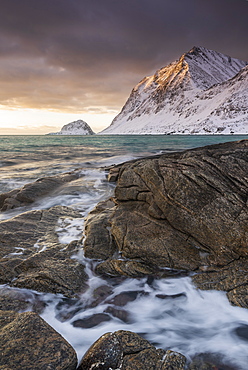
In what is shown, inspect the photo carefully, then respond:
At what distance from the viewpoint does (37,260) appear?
211 inches

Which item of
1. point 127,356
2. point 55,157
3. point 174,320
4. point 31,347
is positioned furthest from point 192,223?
point 55,157

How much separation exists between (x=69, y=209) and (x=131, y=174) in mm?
3302

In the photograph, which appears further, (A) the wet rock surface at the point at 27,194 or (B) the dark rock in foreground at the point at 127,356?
(A) the wet rock surface at the point at 27,194

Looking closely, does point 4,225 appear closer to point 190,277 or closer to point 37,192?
point 37,192

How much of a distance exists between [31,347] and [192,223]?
411 centimetres

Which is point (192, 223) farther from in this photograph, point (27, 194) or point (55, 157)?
point (55, 157)

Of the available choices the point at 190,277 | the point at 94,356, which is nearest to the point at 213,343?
the point at 190,277

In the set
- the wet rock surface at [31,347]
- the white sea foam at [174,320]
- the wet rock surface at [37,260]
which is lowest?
the white sea foam at [174,320]

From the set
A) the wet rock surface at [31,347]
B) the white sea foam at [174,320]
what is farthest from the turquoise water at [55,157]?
the wet rock surface at [31,347]

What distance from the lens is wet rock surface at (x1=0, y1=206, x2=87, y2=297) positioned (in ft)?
15.7

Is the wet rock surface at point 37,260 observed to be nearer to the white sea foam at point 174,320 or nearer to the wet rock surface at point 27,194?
the white sea foam at point 174,320

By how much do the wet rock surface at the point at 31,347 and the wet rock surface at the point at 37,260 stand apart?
1467 millimetres

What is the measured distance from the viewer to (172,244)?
18.3 feet

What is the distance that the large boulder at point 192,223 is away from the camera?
5059mm
